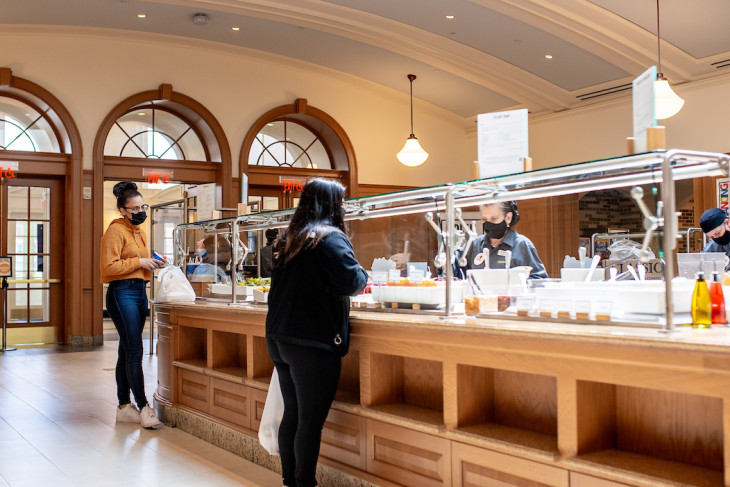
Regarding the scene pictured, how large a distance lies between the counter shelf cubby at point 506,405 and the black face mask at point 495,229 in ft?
4.37

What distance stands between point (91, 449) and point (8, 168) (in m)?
6.01

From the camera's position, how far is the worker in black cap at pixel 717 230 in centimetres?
528

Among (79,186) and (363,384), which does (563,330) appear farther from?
(79,186)

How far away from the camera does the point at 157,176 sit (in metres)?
9.93

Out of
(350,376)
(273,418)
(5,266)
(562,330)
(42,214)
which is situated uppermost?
(42,214)

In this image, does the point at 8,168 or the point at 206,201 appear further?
the point at 8,168

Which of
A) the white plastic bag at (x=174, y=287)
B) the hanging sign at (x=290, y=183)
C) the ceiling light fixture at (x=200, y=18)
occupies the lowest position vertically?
the white plastic bag at (x=174, y=287)

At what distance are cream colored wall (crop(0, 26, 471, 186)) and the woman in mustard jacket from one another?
201 inches

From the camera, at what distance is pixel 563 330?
2.31m

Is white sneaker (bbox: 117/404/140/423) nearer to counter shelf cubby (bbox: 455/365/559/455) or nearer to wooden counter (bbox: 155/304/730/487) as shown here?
wooden counter (bbox: 155/304/730/487)

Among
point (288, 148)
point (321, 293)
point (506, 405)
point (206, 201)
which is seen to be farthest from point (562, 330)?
point (288, 148)

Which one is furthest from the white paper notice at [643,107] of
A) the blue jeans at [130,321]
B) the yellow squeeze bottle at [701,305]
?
the blue jeans at [130,321]

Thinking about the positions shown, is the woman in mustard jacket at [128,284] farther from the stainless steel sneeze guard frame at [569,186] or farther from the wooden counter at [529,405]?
the wooden counter at [529,405]

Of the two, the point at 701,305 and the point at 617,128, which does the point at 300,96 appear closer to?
the point at 617,128
